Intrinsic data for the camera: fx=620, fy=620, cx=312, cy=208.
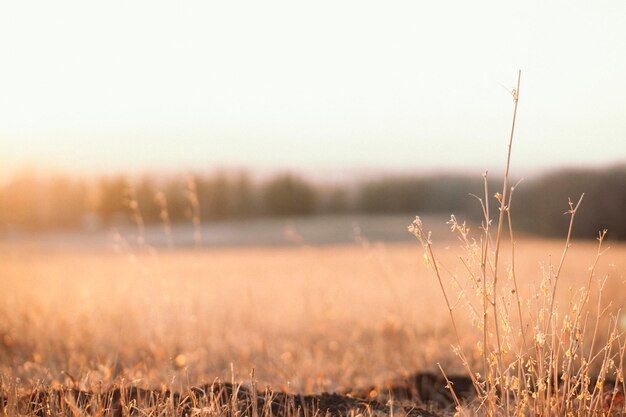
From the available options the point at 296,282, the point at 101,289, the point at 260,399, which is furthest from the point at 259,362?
the point at 296,282

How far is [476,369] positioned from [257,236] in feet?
108

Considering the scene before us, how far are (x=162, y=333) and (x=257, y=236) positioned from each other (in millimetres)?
31591

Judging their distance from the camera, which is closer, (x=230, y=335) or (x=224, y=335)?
(x=230, y=335)

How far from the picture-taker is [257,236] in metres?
37.7

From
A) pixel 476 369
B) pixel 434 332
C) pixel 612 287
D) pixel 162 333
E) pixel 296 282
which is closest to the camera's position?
pixel 476 369

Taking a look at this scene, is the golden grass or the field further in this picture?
Answer: the golden grass

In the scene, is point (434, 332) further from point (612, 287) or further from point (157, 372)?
point (612, 287)

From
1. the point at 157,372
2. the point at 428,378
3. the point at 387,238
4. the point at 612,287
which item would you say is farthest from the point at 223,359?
the point at 387,238

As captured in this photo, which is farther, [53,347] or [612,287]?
[612,287]

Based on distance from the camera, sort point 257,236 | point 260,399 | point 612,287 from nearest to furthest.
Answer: point 260,399 → point 612,287 → point 257,236

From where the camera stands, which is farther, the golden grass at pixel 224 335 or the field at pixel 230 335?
the golden grass at pixel 224 335

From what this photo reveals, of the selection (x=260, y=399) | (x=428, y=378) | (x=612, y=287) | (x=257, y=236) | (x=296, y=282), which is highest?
(x=260, y=399)

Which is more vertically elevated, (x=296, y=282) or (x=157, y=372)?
(x=157, y=372)

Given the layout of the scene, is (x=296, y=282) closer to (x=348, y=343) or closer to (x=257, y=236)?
(x=348, y=343)
